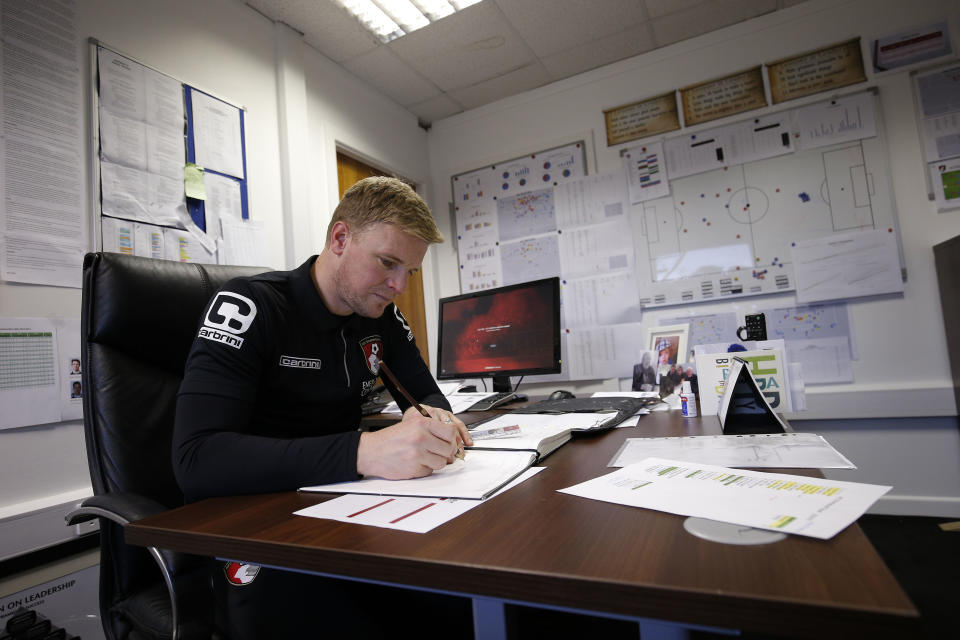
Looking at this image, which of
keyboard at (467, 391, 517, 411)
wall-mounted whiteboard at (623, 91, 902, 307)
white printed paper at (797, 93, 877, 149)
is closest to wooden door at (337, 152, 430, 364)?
keyboard at (467, 391, 517, 411)

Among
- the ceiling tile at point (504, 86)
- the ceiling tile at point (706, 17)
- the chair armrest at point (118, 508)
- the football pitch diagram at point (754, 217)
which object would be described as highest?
the ceiling tile at point (504, 86)

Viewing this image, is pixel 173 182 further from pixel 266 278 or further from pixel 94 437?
pixel 94 437

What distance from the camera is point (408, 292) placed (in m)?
3.02

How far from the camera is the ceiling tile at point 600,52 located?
252 cm

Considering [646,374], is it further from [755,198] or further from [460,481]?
[755,198]

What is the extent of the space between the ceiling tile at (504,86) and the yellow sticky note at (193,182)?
1.66m

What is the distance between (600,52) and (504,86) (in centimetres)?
58

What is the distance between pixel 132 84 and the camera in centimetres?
163

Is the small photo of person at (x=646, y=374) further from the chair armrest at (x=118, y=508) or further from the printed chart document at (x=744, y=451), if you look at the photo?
the chair armrest at (x=118, y=508)

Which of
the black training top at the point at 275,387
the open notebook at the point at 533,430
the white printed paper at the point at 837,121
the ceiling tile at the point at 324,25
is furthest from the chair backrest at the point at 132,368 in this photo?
the white printed paper at the point at 837,121

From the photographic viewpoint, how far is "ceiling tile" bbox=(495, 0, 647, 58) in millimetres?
2254

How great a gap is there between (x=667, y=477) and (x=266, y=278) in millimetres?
859

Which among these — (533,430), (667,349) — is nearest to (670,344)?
(667,349)

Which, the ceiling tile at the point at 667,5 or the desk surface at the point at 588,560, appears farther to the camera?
the ceiling tile at the point at 667,5
